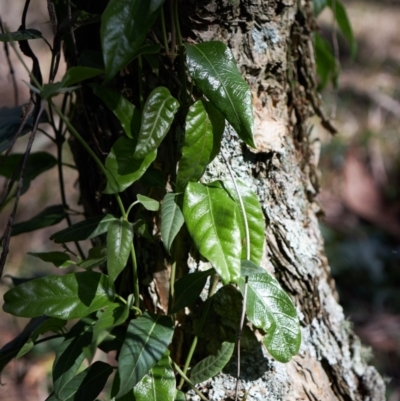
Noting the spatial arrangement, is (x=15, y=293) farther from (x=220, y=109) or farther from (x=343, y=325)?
(x=343, y=325)

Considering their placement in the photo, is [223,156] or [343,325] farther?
[343,325]

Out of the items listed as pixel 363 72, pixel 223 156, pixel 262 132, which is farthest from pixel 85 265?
pixel 363 72

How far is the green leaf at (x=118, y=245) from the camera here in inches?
29.0

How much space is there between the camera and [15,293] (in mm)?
785

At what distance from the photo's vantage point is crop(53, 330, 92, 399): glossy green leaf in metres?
0.80

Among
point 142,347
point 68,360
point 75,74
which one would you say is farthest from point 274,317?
point 75,74

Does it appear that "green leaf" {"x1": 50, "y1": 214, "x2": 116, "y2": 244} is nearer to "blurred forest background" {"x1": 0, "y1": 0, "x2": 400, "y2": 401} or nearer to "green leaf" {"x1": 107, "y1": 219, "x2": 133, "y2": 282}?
"green leaf" {"x1": 107, "y1": 219, "x2": 133, "y2": 282}

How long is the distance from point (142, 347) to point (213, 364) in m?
0.16

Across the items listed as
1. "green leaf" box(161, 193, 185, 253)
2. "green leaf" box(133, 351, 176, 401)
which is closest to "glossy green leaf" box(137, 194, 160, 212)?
"green leaf" box(161, 193, 185, 253)

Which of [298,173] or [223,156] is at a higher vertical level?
[223,156]

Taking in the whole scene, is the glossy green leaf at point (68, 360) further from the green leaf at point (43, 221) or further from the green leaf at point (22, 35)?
the green leaf at point (22, 35)

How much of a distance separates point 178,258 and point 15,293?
264 millimetres

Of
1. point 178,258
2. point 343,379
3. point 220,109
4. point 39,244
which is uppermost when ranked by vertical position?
point 220,109

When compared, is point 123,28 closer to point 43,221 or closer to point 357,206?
point 43,221
